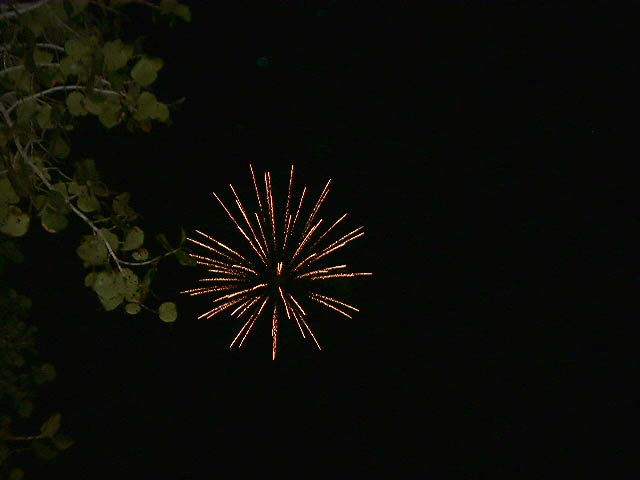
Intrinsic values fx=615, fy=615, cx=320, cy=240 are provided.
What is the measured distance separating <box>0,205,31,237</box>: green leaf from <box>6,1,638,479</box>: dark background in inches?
97.0

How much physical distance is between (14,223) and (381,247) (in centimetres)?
362

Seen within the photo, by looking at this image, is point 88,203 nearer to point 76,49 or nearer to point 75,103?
Answer: point 75,103

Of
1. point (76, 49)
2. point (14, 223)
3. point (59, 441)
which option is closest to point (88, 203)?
point (14, 223)

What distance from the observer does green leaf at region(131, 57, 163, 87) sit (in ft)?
4.50

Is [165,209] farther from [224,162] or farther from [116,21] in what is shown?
[116,21]

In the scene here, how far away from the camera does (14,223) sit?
1.58 meters

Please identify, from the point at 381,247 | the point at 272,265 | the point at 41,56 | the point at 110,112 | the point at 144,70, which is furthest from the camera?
the point at 272,265

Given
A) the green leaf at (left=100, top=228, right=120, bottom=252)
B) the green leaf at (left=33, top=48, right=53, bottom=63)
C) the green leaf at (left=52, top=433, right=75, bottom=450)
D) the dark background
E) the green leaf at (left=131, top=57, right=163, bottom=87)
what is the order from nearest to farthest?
the green leaf at (left=131, top=57, right=163, bottom=87) → the green leaf at (left=33, top=48, right=53, bottom=63) → the green leaf at (left=100, top=228, right=120, bottom=252) → the green leaf at (left=52, top=433, right=75, bottom=450) → the dark background

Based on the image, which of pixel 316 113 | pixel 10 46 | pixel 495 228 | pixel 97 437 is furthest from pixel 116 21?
pixel 97 437

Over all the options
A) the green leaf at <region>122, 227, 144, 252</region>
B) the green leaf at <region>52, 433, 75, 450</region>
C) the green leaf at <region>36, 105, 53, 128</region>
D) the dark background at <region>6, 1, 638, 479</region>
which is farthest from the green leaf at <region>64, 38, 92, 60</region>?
the dark background at <region>6, 1, 638, 479</region>

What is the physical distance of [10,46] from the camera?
1593 millimetres

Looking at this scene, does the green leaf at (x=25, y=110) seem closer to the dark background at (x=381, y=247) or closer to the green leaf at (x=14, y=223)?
the green leaf at (x=14, y=223)

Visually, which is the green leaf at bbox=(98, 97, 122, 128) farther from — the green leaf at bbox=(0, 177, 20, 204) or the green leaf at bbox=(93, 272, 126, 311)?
the green leaf at bbox=(93, 272, 126, 311)

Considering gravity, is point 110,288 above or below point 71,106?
below
